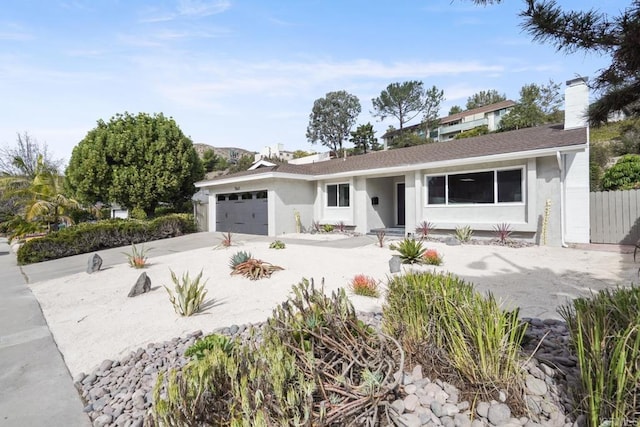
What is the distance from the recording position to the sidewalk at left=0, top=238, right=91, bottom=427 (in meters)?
2.59

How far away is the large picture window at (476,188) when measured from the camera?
36.1ft

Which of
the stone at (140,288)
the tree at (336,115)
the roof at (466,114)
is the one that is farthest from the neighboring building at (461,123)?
the stone at (140,288)

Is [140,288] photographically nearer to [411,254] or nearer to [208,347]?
[208,347]

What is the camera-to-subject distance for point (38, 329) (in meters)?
4.77

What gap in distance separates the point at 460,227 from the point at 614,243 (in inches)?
195

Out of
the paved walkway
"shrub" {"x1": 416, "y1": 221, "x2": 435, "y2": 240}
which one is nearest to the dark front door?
"shrub" {"x1": 416, "y1": 221, "x2": 435, "y2": 240}

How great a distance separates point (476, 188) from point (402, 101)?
124 ft

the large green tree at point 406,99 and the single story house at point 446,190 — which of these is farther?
the large green tree at point 406,99

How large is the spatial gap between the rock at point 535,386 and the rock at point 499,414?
1.00 feet

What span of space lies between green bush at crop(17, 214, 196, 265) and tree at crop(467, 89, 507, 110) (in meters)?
57.6

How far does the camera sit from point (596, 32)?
2564 millimetres

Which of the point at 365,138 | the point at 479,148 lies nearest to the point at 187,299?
the point at 479,148

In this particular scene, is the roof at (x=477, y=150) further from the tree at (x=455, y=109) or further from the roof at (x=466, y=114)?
the tree at (x=455, y=109)

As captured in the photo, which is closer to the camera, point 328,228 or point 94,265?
point 94,265
